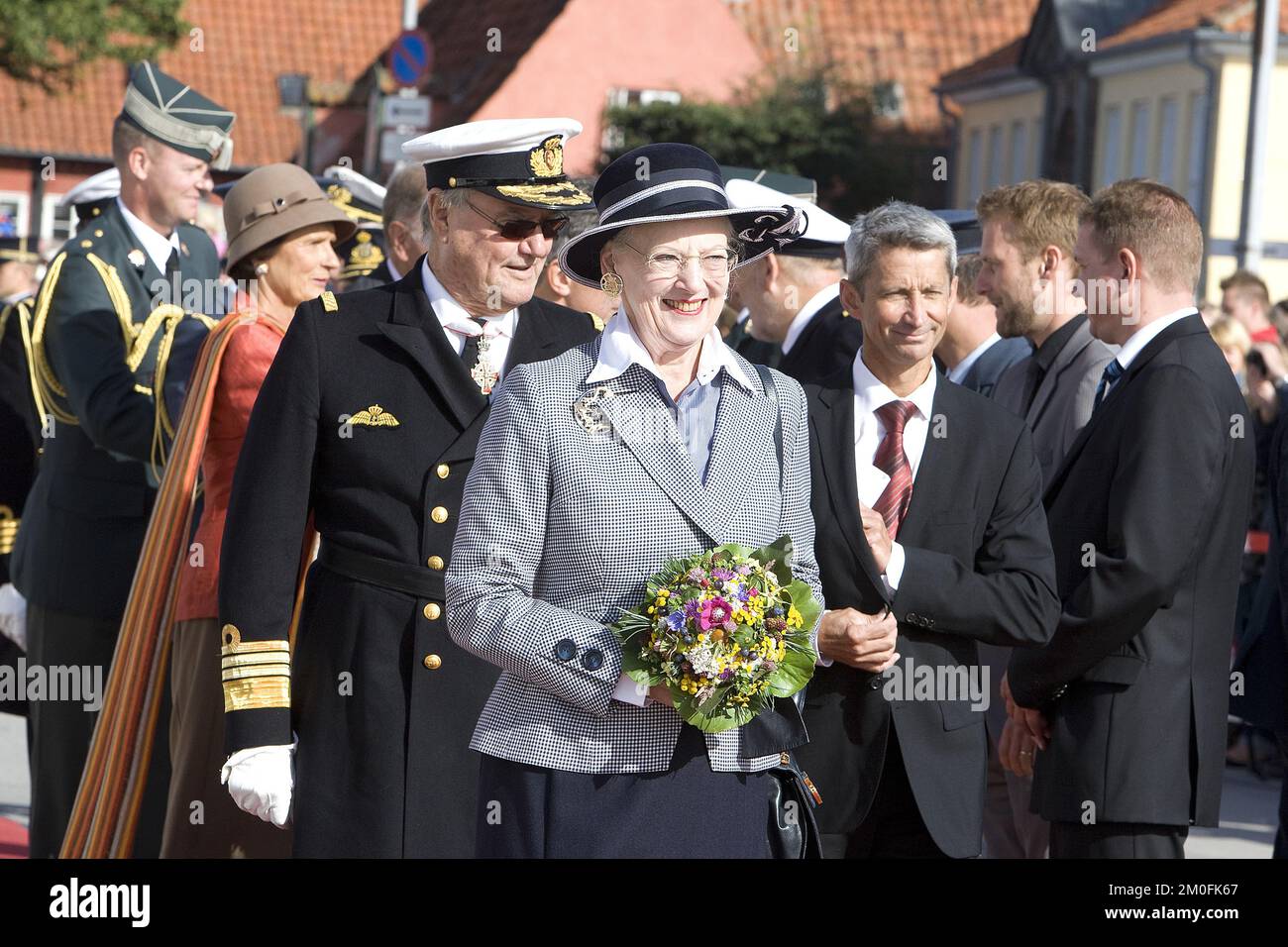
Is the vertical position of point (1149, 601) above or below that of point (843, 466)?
below

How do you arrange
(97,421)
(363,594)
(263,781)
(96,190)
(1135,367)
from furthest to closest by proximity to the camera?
(96,190) → (97,421) → (1135,367) → (363,594) → (263,781)

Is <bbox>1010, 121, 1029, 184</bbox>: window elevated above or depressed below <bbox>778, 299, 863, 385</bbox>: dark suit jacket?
above

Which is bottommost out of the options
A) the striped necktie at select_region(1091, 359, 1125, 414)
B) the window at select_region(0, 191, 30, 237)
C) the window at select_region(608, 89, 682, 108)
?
the striped necktie at select_region(1091, 359, 1125, 414)

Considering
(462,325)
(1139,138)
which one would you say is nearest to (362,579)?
(462,325)

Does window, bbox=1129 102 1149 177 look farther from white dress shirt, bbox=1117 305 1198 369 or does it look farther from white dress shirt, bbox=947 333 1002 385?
white dress shirt, bbox=1117 305 1198 369

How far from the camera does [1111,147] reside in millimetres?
40156

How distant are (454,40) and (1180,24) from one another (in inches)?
699

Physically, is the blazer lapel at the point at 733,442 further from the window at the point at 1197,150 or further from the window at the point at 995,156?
the window at the point at 995,156

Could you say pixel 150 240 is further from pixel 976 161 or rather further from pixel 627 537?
pixel 976 161

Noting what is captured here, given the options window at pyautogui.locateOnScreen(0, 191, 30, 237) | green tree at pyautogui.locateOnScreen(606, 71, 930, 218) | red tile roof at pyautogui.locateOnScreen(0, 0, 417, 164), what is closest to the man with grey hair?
green tree at pyautogui.locateOnScreen(606, 71, 930, 218)

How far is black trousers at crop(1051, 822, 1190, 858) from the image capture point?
542 centimetres

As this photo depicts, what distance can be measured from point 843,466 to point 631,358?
4.12ft

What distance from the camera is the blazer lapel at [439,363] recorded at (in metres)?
4.78

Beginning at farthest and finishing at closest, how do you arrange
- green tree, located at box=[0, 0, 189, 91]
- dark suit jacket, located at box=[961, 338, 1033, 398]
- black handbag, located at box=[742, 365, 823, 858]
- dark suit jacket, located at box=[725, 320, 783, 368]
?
1. green tree, located at box=[0, 0, 189, 91]
2. dark suit jacket, located at box=[725, 320, 783, 368]
3. dark suit jacket, located at box=[961, 338, 1033, 398]
4. black handbag, located at box=[742, 365, 823, 858]
